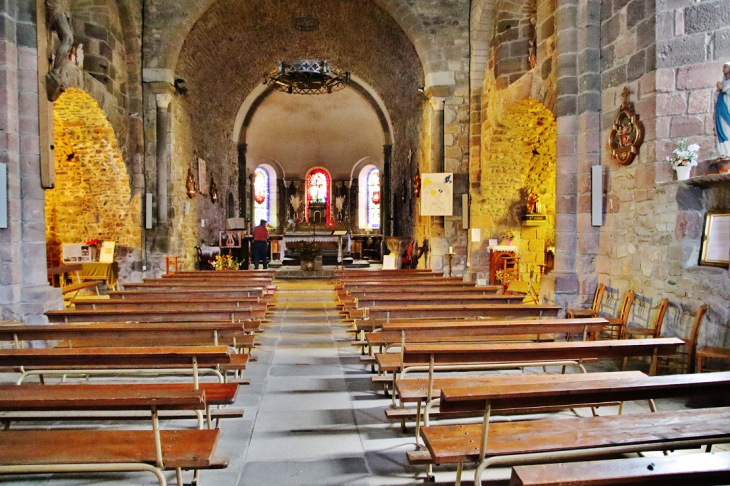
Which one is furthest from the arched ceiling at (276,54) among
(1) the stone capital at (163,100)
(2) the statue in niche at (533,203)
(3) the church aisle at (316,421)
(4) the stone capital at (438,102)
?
(3) the church aisle at (316,421)

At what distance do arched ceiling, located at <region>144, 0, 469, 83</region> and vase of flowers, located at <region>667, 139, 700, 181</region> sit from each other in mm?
7235

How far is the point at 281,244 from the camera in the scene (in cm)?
1956

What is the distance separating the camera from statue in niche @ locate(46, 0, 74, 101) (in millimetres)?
7520

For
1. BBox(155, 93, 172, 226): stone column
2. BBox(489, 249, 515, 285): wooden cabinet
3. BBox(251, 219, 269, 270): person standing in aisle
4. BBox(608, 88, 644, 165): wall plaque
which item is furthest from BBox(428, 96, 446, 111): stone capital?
BBox(155, 93, 172, 226): stone column

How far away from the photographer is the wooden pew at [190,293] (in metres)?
6.66

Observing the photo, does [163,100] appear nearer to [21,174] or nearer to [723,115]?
[21,174]

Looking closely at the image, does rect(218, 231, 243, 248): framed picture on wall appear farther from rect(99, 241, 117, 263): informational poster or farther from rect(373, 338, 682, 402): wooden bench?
rect(373, 338, 682, 402): wooden bench

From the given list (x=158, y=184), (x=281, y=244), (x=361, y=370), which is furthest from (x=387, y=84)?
(x=361, y=370)

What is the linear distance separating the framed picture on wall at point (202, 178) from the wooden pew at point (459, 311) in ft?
37.6

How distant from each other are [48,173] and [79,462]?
6.08 meters

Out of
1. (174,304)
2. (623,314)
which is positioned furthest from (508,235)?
(174,304)

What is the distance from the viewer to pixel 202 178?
15609 millimetres

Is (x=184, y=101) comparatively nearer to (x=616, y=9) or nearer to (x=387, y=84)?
(x=387, y=84)

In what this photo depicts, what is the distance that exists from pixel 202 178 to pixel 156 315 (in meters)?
11.1
